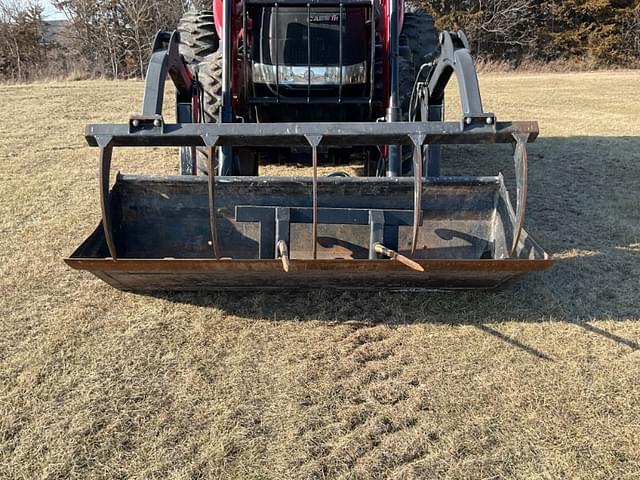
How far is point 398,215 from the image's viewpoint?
3.42m

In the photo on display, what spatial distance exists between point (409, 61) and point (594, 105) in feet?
30.0

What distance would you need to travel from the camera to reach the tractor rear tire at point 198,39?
199 inches

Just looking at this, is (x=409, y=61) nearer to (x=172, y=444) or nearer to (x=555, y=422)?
(x=555, y=422)

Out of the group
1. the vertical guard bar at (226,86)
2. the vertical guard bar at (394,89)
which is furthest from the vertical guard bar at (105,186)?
the vertical guard bar at (394,89)

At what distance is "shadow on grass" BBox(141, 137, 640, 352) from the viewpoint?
326 cm

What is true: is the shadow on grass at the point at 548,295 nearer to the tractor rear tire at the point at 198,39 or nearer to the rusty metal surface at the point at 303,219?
the rusty metal surface at the point at 303,219

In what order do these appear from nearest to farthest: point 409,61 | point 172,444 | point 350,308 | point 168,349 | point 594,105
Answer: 1. point 172,444
2. point 168,349
3. point 350,308
4. point 409,61
5. point 594,105

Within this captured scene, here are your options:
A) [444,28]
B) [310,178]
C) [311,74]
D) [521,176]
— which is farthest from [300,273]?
[444,28]

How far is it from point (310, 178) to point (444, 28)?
25075mm

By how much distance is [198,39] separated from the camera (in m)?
5.09

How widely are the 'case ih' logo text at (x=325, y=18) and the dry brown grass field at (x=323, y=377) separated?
1.94 meters

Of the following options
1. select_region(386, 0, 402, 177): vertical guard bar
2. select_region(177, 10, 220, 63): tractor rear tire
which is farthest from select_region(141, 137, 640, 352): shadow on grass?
select_region(177, 10, 220, 63): tractor rear tire

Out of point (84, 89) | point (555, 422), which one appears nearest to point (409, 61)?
point (555, 422)

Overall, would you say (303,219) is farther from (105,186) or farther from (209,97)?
(209,97)
